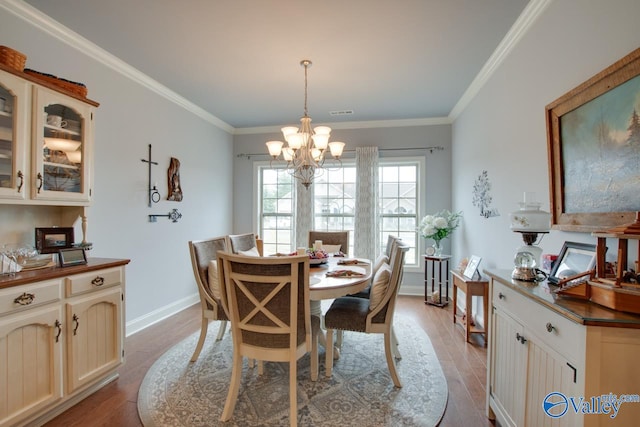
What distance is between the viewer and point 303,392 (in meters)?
2.14

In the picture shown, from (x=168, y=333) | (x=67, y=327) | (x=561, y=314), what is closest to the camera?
(x=561, y=314)

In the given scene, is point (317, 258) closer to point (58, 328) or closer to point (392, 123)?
point (58, 328)

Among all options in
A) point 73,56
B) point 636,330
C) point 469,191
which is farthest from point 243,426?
point 469,191

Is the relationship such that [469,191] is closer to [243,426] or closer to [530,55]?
[530,55]

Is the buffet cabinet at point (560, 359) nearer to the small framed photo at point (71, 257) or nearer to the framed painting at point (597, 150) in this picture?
the framed painting at point (597, 150)

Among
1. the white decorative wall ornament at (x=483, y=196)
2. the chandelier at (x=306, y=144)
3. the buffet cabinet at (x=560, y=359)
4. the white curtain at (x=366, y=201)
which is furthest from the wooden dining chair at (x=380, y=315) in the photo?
the white curtain at (x=366, y=201)

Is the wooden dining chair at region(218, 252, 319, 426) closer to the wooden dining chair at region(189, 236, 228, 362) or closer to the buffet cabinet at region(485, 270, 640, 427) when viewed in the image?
the wooden dining chair at region(189, 236, 228, 362)

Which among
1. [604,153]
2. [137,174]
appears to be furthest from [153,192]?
[604,153]

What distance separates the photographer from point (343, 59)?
9.53ft

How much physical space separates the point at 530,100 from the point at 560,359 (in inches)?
77.0

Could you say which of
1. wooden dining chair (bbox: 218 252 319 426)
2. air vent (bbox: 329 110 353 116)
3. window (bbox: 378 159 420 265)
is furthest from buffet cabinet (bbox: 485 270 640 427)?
air vent (bbox: 329 110 353 116)

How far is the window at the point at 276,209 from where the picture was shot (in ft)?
17.5

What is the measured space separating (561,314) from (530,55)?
2.08 metres

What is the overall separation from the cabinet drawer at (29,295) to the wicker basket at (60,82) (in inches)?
54.1
